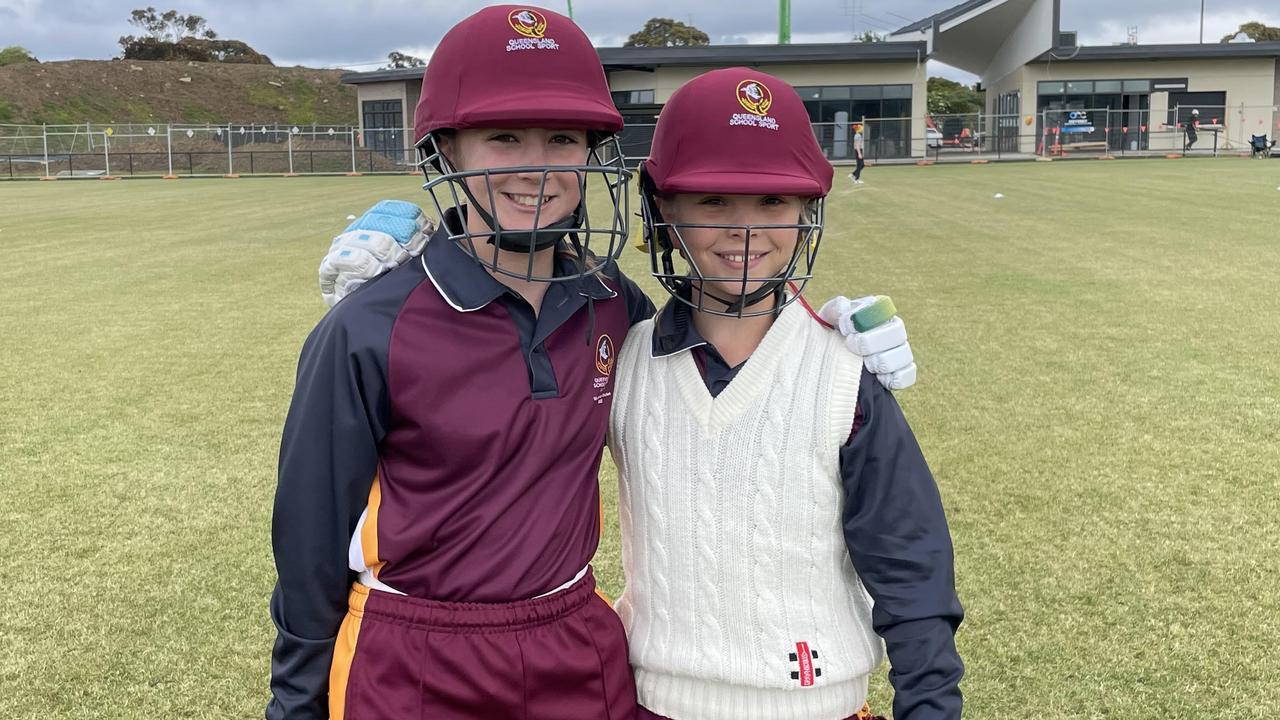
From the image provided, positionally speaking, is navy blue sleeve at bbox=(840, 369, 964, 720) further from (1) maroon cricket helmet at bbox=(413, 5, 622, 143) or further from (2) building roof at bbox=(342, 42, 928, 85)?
(2) building roof at bbox=(342, 42, 928, 85)

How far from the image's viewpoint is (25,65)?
62.8m

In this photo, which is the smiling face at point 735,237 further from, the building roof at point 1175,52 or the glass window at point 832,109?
the building roof at point 1175,52

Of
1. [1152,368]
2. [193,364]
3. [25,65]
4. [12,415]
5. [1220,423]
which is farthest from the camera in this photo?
[25,65]

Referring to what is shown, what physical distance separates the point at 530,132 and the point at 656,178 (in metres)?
0.23

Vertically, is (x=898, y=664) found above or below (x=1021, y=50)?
below

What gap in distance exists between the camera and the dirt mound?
59.7m

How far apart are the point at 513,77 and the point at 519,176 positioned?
158 mm

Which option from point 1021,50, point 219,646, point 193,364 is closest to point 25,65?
point 1021,50

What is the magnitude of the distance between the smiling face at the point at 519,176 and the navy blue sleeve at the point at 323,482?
0.78ft

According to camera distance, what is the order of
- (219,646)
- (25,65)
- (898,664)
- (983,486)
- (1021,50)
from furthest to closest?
(25,65) → (1021,50) → (983,486) → (219,646) → (898,664)

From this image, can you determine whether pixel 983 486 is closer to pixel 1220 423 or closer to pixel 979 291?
pixel 1220 423

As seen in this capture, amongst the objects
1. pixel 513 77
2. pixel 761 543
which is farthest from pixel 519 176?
pixel 761 543

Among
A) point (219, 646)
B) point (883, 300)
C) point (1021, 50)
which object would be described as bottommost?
point (219, 646)

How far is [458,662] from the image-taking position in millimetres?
1673
